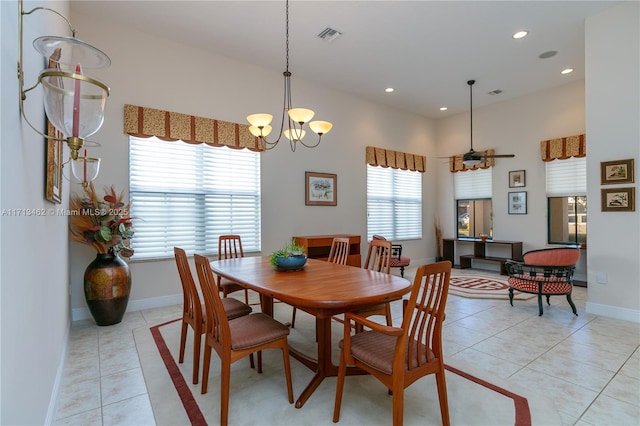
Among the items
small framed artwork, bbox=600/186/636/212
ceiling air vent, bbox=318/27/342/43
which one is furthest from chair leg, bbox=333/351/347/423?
small framed artwork, bbox=600/186/636/212

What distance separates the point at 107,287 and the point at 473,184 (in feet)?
23.0

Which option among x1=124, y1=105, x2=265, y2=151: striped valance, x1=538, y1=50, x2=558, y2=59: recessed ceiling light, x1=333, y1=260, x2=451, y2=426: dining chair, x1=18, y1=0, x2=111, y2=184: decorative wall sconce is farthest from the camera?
x1=538, y1=50, x2=558, y2=59: recessed ceiling light

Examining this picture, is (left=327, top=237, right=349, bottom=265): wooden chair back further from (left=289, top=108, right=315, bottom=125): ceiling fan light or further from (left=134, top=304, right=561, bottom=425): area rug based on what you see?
(left=289, top=108, right=315, bottom=125): ceiling fan light

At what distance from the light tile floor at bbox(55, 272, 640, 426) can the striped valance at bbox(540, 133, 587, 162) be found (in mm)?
2983

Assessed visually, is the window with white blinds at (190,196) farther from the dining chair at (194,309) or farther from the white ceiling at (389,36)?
the dining chair at (194,309)

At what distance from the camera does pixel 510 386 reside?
2.25 metres

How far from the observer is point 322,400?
208cm

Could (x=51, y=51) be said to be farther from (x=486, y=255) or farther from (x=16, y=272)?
(x=486, y=255)

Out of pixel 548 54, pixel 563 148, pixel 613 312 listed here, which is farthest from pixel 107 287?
pixel 563 148

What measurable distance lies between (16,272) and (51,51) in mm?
927

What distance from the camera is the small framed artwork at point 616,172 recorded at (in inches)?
141

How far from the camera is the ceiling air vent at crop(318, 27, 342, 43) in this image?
3992 mm

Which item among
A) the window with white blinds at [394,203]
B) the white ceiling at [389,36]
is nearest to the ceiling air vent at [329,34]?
the white ceiling at [389,36]

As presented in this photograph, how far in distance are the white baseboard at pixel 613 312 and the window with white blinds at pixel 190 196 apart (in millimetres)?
4539
